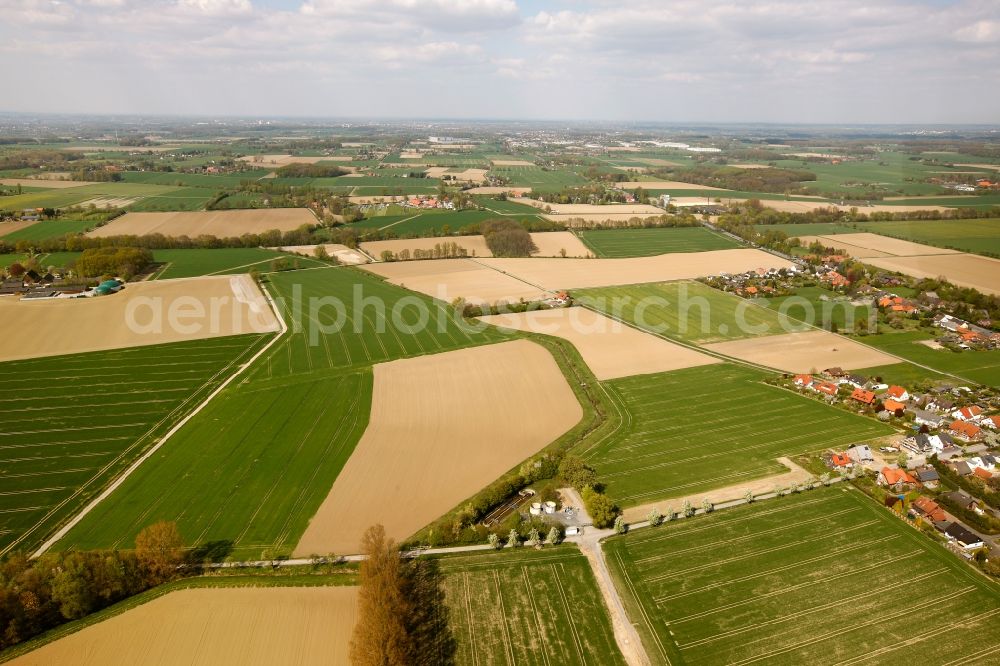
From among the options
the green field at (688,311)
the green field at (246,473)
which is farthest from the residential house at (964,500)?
the green field at (246,473)

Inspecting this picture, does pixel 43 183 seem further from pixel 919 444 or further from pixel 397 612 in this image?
pixel 919 444

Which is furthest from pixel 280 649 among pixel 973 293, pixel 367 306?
pixel 973 293

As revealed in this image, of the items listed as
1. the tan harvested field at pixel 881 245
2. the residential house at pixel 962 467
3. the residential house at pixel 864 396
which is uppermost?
the tan harvested field at pixel 881 245

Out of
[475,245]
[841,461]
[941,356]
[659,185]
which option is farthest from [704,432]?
[659,185]

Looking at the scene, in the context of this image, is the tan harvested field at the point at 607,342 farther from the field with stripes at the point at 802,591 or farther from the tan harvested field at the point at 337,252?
the tan harvested field at the point at 337,252

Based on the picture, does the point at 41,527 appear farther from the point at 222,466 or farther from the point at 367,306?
the point at 367,306

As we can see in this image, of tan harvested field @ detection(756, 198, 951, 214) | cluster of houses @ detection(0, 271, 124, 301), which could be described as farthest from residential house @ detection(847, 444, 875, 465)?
tan harvested field @ detection(756, 198, 951, 214)
